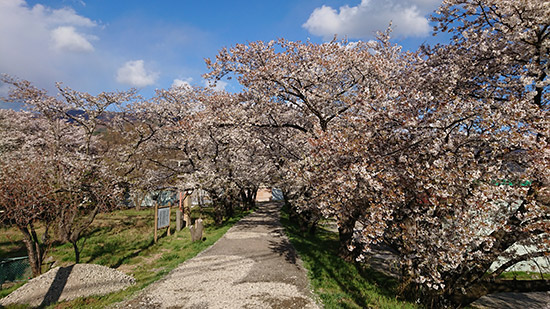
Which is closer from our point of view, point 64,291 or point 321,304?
point 321,304

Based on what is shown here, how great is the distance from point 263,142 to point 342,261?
7112 millimetres

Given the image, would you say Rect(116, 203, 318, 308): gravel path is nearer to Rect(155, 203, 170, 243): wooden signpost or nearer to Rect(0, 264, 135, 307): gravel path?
Rect(0, 264, 135, 307): gravel path

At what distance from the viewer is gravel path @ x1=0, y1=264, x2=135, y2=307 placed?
7285 mm

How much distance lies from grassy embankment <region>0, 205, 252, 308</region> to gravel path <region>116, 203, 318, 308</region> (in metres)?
0.70

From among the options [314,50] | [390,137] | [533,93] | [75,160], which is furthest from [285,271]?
[75,160]

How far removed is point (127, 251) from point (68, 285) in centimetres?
515

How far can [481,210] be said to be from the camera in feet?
17.1

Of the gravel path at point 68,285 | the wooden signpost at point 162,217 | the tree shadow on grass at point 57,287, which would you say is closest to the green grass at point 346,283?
the gravel path at point 68,285

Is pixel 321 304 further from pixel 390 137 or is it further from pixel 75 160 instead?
pixel 75 160

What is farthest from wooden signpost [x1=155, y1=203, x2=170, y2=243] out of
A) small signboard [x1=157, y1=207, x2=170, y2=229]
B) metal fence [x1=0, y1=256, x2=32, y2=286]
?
metal fence [x1=0, y1=256, x2=32, y2=286]

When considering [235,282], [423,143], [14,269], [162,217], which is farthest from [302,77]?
[14,269]

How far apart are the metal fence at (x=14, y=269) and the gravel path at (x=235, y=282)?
5158 millimetres

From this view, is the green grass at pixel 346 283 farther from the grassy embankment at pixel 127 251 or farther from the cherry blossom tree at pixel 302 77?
the grassy embankment at pixel 127 251

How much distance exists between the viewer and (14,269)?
9.35 m
